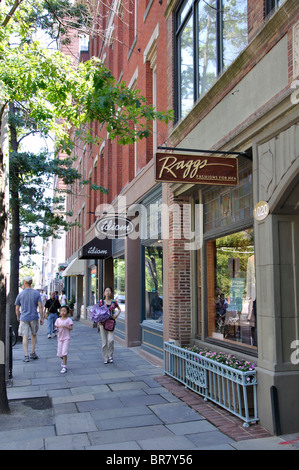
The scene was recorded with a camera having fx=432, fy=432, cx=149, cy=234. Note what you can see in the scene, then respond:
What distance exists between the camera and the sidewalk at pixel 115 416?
5.00 m

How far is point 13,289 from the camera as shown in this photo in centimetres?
1495

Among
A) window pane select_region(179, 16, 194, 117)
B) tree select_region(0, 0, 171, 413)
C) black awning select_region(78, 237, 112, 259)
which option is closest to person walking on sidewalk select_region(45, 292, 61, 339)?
black awning select_region(78, 237, 112, 259)

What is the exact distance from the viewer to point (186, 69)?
9.13 meters

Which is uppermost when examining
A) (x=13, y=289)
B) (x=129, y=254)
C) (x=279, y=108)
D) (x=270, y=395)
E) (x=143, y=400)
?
(x=279, y=108)

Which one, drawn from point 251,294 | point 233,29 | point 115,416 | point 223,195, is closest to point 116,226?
point 223,195

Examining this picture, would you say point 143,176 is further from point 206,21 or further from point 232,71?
point 232,71

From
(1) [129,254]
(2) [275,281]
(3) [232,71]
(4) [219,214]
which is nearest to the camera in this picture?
(2) [275,281]

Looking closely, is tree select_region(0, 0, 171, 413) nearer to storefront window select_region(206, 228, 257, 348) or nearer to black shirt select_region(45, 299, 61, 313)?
storefront window select_region(206, 228, 257, 348)

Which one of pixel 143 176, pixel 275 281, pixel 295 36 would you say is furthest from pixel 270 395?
pixel 143 176

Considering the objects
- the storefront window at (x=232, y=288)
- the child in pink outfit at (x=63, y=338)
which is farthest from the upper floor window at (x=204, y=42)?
the child in pink outfit at (x=63, y=338)

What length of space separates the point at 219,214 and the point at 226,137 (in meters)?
1.53

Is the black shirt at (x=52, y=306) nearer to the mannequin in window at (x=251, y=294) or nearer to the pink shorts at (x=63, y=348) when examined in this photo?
the pink shorts at (x=63, y=348)

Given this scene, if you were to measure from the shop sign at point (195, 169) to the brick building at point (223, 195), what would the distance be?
11cm

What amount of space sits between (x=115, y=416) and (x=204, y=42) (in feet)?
21.9
